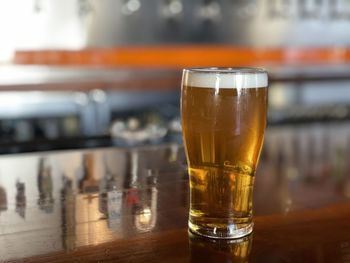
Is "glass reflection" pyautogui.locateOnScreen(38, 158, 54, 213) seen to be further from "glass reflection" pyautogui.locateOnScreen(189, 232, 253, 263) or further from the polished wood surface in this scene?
"glass reflection" pyautogui.locateOnScreen(189, 232, 253, 263)

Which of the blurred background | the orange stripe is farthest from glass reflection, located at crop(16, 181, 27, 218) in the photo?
the orange stripe

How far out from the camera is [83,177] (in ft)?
2.83

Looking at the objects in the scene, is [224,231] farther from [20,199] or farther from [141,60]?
[141,60]

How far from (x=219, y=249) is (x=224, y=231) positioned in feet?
0.13

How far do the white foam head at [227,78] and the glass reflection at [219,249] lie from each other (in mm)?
167

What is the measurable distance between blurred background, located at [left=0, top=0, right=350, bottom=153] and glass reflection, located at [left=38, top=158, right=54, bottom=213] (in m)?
1.07

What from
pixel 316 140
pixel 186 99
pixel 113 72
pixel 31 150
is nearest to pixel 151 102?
pixel 113 72

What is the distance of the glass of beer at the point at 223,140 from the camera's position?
1.86ft

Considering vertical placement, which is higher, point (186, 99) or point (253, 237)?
point (186, 99)

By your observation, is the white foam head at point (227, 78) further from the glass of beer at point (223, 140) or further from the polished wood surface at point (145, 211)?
the polished wood surface at point (145, 211)

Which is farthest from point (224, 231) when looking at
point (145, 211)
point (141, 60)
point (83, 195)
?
point (141, 60)

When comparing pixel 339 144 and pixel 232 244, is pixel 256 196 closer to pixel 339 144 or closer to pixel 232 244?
pixel 232 244

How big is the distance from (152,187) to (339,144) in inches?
26.8

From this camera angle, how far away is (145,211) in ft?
2.21
